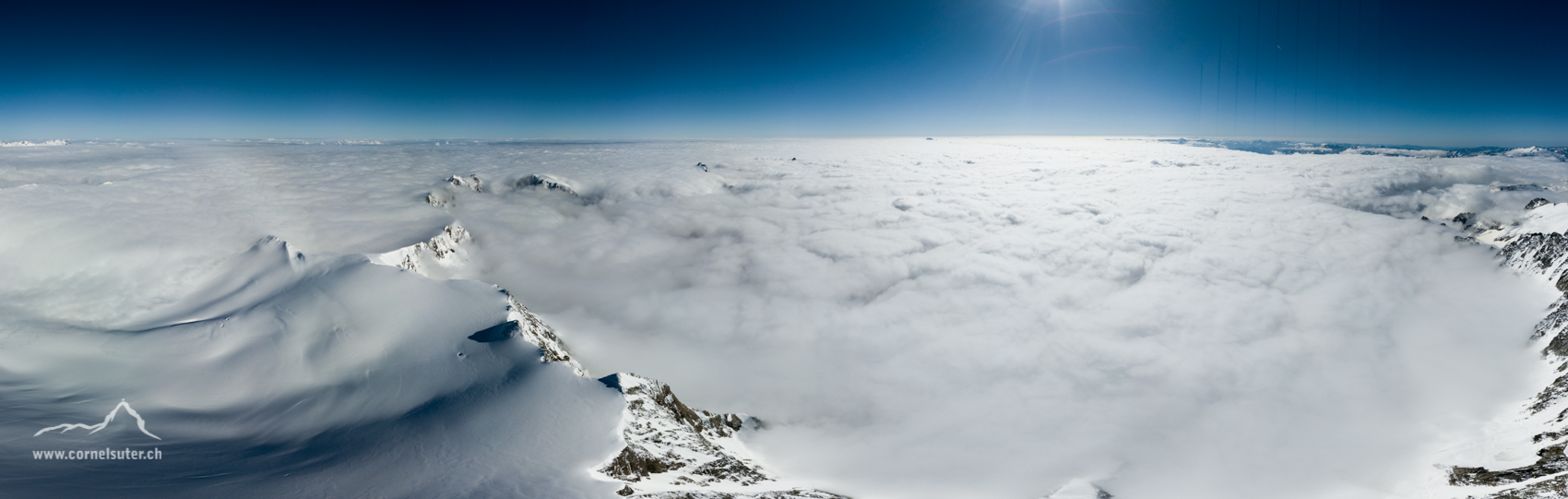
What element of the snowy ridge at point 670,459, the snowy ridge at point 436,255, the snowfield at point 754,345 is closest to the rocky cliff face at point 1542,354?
the snowfield at point 754,345

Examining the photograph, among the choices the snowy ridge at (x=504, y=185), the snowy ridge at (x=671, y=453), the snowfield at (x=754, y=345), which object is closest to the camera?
the snowy ridge at (x=671, y=453)

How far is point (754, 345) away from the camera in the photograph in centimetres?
8456

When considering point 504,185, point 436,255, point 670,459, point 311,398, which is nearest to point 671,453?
point 670,459

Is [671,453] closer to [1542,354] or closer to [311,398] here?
[311,398]

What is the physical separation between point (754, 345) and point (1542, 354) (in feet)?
342

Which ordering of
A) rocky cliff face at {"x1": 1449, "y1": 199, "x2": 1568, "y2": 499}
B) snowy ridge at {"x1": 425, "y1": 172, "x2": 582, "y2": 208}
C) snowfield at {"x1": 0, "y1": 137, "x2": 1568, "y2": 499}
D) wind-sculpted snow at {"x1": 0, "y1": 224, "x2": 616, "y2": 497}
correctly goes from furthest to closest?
snowy ridge at {"x1": 425, "y1": 172, "x2": 582, "y2": 208}, rocky cliff face at {"x1": 1449, "y1": 199, "x2": 1568, "y2": 499}, snowfield at {"x1": 0, "y1": 137, "x2": 1568, "y2": 499}, wind-sculpted snow at {"x1": 0, "y1": 224, "x2": 616, "y2": 497}

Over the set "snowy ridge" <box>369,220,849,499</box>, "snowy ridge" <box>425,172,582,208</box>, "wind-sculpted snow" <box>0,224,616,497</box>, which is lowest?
"snowy ridge" <box>369,220,849,499</box>

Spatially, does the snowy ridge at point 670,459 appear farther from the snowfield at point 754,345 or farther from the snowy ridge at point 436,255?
the snowy ridge at point 436,255

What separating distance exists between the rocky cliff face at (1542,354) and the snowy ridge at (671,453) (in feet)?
139

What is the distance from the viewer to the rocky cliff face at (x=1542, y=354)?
106 ft

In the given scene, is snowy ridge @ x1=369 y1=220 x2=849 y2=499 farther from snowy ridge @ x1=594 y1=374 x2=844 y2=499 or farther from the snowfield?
the snowfield

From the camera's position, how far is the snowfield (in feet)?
98.7

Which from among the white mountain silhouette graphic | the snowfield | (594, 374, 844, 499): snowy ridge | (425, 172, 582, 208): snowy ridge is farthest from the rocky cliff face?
(425, 172, 582, 208): snowy ridge

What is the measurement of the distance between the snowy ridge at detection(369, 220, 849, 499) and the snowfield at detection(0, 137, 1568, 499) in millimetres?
297
